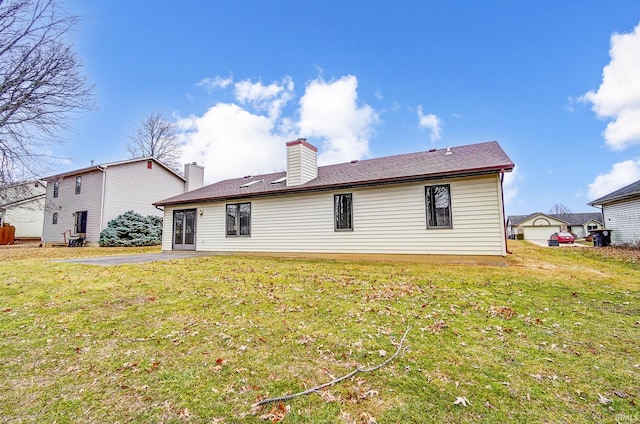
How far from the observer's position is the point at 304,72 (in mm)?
16531

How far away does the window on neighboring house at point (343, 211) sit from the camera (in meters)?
11.3

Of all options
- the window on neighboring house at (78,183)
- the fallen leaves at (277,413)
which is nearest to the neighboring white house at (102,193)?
the window on neighboring house at (78,183)

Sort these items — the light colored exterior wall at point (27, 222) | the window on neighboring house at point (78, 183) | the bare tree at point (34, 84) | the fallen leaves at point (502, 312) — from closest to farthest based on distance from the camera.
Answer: the fallen leaves at point (502, 312) → the bare tree at point (34, 84) → the window on neighboring house at point (78, 183) → the light colored exterior wall at point (27, 222)

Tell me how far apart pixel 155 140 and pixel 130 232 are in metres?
15.3

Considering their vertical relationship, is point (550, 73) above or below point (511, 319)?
above

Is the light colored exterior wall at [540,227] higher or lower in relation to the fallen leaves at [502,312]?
higher

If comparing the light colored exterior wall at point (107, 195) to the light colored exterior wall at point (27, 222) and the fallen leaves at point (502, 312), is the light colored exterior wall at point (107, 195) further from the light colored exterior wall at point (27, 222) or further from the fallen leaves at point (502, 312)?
the fallen leaves at point (502, 312)

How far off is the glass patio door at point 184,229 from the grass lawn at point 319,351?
347 inches

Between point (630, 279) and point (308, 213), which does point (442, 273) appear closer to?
point (630, 279)

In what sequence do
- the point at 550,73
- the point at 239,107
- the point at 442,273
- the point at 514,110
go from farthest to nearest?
the point at 239,107
the point at 514,110
the point at 550,73
the point at 442,273

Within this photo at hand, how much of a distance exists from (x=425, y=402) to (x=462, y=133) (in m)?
16.5

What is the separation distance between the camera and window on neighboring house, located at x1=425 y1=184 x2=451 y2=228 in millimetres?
9633

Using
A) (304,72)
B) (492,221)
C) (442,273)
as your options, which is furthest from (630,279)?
(304,72)

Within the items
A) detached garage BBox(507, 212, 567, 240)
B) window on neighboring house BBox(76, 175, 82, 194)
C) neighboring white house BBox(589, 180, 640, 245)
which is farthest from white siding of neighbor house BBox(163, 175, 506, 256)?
detached garage BBox(507, 212, 567, 240)
